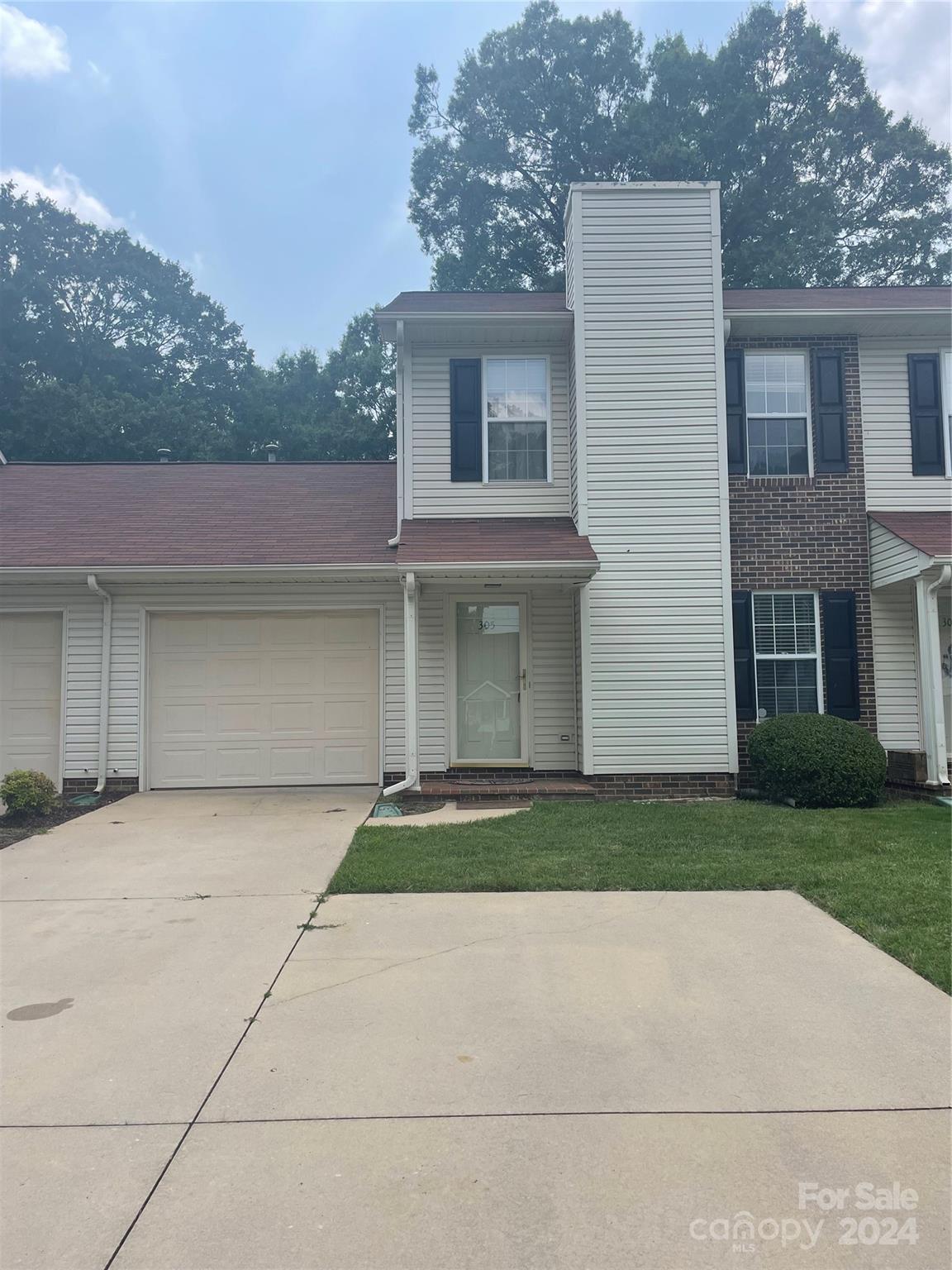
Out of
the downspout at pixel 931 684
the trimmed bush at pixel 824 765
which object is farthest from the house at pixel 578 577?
the trimmed bush at pixel 824 765

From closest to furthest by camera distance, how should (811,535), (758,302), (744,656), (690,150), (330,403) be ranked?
(744,656) → (811,535) → (758,302) → (690,150) → (330,403)

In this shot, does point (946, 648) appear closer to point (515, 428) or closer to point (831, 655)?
point (831, 655)

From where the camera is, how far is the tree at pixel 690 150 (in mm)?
23156

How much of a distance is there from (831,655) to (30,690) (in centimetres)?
955

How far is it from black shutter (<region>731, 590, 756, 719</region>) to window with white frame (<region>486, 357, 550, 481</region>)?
→ 2.84 metres

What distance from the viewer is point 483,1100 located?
285 cm

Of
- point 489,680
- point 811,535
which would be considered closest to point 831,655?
point 811,535

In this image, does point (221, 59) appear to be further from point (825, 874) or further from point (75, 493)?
point (825, 874)

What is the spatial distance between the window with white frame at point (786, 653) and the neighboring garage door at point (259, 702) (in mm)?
4591

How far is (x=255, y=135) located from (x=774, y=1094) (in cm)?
2421

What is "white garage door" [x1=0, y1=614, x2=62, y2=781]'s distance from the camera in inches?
381

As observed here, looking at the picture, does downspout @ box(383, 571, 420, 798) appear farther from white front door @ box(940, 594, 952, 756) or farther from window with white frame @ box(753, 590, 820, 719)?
white front door @ box(940, 594, 952, 756)

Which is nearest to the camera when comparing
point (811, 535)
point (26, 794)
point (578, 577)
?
point (26, 794)

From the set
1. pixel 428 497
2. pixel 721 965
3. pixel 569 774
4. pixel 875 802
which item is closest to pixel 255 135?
pixel 428 497
